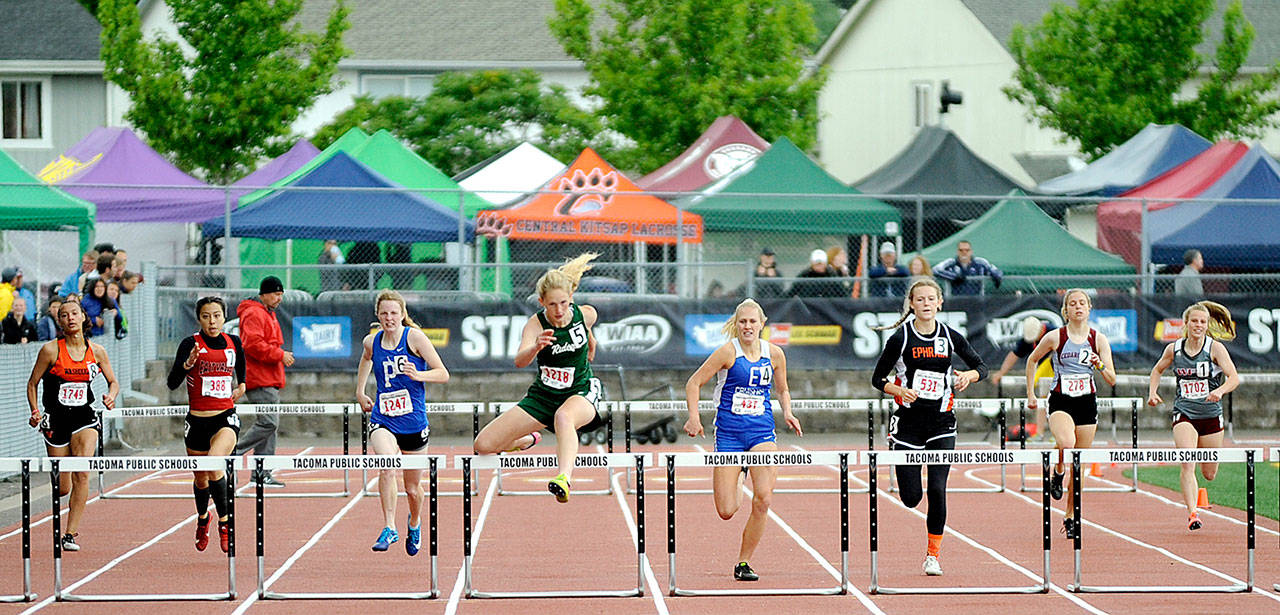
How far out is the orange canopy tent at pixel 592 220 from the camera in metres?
22.8

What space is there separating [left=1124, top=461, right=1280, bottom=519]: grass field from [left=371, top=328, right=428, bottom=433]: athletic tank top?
7632 millimetres

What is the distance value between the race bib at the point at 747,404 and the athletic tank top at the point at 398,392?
219 cm

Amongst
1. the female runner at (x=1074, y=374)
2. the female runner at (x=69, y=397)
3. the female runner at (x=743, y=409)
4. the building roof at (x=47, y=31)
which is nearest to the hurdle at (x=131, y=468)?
the female runner at (x=69, y=397)

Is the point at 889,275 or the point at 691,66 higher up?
the point at 691,66

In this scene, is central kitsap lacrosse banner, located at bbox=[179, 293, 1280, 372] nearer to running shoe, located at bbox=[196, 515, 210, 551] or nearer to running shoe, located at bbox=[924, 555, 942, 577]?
running shoe, located at bbox=[196, 515, 210, 551]

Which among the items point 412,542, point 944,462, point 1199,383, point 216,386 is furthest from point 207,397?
point 1199,383

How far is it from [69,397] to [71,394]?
25 millimetres

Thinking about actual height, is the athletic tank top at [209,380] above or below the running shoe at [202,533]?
above

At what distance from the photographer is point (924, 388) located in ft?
34.7

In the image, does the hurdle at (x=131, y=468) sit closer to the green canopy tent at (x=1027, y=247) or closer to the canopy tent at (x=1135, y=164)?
the green canopy tent at (x=1027, y=247)

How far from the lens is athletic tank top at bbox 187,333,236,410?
37.8ft

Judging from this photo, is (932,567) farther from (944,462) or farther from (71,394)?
(71,394)

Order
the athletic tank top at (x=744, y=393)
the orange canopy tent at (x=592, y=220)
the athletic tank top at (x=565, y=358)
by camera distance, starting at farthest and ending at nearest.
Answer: the orange canopy tent at (x=592, y=220) → the athletic tank top at (x=744, y=393) → the athletic tank top at (x=565, y=358)

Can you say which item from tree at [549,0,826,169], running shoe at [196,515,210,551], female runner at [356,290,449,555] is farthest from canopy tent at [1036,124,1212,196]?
running shoe at [196,515,210,551]
